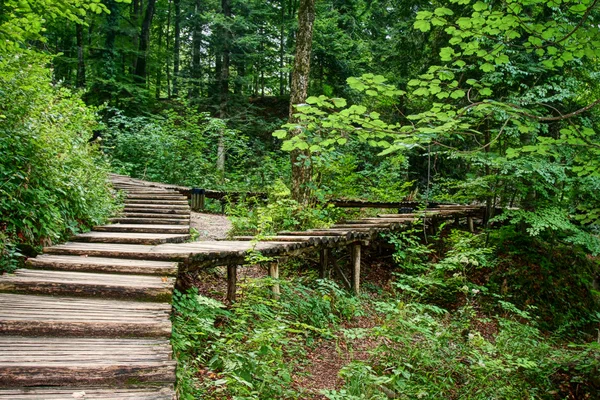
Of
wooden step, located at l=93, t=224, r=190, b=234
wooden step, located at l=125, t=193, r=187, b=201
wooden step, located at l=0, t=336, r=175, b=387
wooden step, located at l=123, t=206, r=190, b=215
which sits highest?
wooden step, located at l=125, t=193, r=187, b=201

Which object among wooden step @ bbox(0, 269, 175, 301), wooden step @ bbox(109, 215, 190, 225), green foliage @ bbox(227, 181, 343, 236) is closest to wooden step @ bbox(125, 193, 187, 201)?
green foliage @ bbox(227, 181, 343, 236)

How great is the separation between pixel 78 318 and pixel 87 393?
82 centimetres

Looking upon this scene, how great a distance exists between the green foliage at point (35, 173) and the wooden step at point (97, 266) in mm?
265

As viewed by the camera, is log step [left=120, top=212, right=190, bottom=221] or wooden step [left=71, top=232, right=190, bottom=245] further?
log step [left=120, top=212, right=190, bottom=221]

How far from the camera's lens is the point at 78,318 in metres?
2.62

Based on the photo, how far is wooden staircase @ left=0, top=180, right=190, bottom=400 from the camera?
1991 millimetres

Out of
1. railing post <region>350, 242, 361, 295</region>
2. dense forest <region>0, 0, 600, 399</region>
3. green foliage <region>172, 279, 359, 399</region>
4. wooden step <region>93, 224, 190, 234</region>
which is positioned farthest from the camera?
railing post <region>350, 242, 361, 295</region>

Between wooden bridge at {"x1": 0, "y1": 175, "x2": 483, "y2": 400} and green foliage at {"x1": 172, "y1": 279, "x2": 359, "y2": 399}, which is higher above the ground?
wooden bridge at {"x1": 0, "y1": 175, "x2": 483, "y2": 400}

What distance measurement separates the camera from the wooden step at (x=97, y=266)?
11.8 feet

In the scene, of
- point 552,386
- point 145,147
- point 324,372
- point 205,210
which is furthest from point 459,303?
point 145,147

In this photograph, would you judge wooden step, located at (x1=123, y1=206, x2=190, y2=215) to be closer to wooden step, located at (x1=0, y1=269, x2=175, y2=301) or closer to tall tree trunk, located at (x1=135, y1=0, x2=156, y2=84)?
wooden step, located at (x1=0, y1=269, x2=175, y2=301)

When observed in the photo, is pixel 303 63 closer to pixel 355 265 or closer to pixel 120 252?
pixel 355 265

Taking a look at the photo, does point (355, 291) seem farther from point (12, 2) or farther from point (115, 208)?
point (12, 2)

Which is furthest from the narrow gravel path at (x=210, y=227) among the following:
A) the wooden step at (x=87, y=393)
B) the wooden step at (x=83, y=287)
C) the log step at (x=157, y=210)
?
the wooden step at (x=87, y=393)
